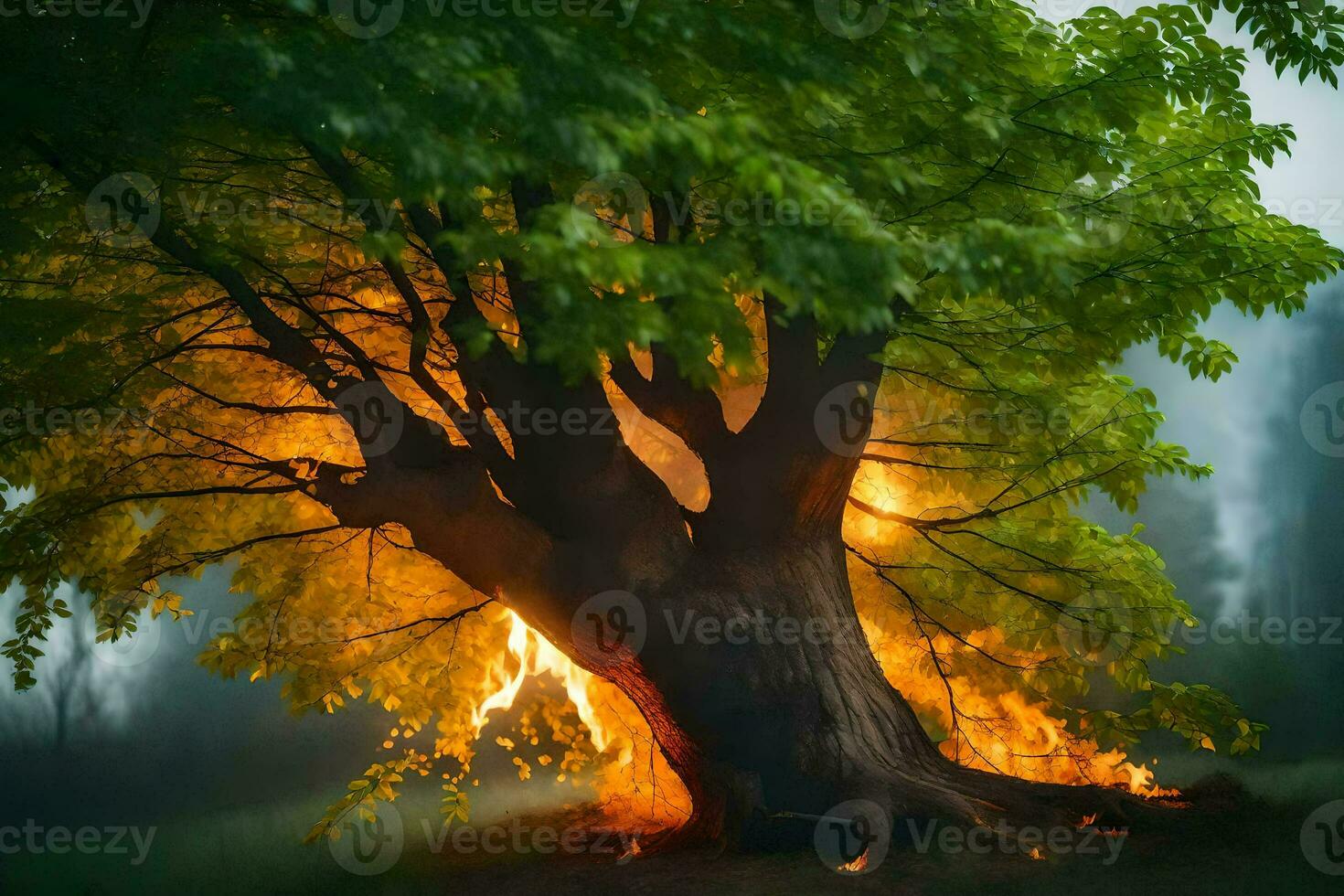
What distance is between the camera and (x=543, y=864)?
7758 mm

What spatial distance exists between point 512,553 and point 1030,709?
4.68m

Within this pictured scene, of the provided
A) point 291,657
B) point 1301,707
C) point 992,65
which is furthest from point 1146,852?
point 1301,707

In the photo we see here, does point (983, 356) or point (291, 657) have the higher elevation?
point (983, 356)

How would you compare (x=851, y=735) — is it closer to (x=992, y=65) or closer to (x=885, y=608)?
(x=885, y=608)

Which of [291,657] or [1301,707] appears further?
[1301,707]
